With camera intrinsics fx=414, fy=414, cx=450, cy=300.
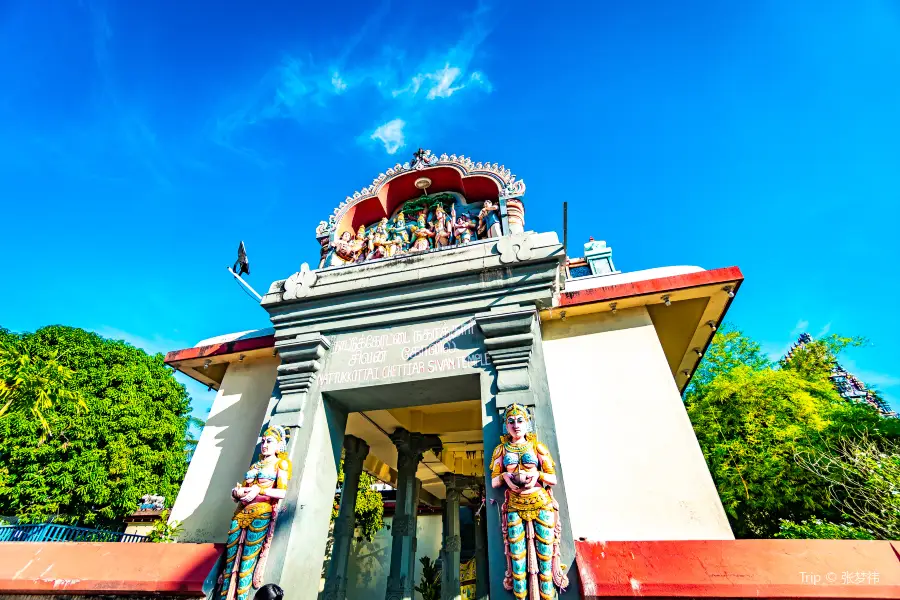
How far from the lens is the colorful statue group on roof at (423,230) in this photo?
23.2 feet

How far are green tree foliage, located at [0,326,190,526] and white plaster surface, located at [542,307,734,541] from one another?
15.0m

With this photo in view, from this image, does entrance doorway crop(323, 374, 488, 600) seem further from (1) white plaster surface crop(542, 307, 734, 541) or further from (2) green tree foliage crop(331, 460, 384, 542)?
(1) white plaster surface crop(542, 307, 734, 541)

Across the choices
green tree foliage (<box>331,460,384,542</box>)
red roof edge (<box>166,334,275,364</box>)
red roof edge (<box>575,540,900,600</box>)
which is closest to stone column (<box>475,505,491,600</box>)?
green tree foliage (<box>331,460,384,542</box>)

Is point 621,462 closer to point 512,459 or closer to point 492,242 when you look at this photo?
point 512,459

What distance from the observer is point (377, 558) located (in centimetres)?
1661

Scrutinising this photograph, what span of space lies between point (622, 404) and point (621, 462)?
747mm

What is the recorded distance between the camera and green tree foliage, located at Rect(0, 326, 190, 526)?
13414 mm

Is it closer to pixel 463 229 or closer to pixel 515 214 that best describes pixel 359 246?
pixel 463 229

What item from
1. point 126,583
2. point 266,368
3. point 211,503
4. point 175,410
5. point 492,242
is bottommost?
point 126,583

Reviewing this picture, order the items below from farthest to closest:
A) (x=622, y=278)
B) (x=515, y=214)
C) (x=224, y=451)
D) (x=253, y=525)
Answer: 1. (x=515, y=214)
2. (x=224, y=451)
3. (x=622, y=278)
4. (x=253, y=525)

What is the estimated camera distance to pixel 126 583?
4.54 meters

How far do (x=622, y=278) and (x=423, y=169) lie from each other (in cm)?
412

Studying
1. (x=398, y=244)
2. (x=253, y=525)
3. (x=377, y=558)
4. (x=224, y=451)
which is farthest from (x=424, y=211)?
(x=377, y=558)

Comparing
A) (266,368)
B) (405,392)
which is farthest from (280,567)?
(266,368)
